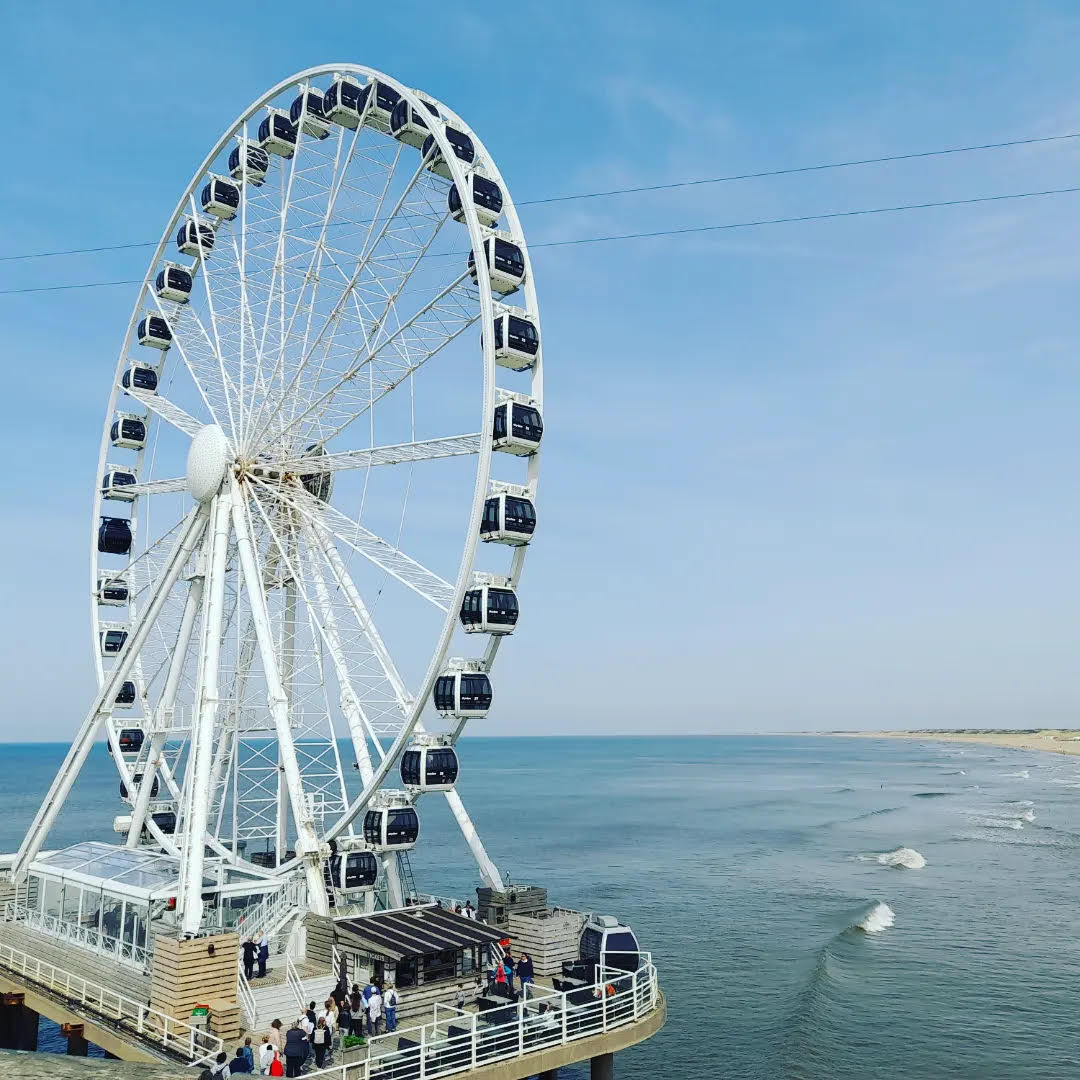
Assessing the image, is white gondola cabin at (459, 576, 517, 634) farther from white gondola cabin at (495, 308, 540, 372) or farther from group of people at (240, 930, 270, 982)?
group of people at (240, 930, 270, 982)

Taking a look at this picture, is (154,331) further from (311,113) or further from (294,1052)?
(294,1052)

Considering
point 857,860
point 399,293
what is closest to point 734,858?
point 857,860

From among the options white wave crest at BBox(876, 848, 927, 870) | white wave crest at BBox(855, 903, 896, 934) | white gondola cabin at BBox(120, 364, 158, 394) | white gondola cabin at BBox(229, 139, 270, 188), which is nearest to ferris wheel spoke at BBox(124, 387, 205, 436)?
white gondola cabin at BBox(120, 364, 158, 394)

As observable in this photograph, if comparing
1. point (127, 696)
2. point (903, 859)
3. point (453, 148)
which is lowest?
point (903, 859)

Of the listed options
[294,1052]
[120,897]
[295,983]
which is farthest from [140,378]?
[294,1052]

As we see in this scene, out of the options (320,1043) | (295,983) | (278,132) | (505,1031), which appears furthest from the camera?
(278,132)

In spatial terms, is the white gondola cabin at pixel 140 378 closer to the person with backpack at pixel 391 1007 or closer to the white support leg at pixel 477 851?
the white support leg at pixel 477 851

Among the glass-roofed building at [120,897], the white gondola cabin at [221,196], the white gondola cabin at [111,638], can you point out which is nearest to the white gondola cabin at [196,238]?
the white gondola cabin at [221,196]
